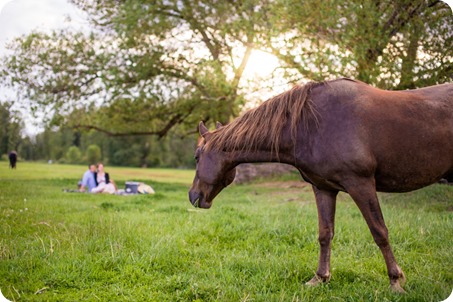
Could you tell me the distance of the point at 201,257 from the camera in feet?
15.4

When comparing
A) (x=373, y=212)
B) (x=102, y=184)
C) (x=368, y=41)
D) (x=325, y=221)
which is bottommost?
(x=102, y=184)

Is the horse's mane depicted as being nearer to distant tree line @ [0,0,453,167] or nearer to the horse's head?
the horse's head

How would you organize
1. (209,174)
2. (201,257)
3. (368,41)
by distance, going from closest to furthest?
(209,174) < (201,257) < (368,41)

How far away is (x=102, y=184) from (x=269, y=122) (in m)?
10.5

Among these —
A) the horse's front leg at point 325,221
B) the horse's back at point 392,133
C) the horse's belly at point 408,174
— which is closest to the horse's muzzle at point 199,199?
the horse's front leg at point 325,221

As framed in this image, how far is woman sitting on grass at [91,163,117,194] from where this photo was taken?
519 inches

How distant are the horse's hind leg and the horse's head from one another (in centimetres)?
125

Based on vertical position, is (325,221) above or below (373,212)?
below

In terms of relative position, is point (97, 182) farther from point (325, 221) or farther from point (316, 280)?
point (316, 280)

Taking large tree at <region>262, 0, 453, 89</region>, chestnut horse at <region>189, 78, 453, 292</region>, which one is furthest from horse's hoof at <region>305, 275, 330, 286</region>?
large tree at <region>262, 0, 453, 89</region>

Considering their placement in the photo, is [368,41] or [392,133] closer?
[392,133]

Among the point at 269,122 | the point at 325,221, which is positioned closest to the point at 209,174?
the point at 269,122

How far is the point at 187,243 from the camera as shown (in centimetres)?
516

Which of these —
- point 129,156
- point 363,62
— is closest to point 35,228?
point 363,62
